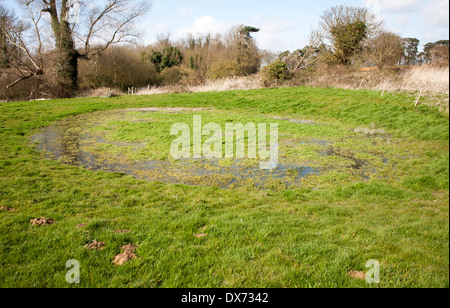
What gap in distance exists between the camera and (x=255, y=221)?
162 inches

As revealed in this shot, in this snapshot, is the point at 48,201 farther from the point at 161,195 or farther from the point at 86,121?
the point at 86,121

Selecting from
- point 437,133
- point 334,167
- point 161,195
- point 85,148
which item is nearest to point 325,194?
point 334,167

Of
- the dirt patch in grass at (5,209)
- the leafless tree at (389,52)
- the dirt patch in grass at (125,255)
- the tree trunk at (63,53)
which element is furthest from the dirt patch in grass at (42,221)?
the tree trunk at (63,53)

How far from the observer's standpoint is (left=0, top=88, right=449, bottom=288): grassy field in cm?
265

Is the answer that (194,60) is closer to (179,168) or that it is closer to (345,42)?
(345,42)

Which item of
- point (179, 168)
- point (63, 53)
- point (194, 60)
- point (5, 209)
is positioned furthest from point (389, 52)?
point (194, 60)

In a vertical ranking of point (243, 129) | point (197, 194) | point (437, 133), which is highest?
point (437, 133)

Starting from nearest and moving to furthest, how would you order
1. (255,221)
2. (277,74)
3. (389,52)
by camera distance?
(255,221) → (389,52) → (277,74)

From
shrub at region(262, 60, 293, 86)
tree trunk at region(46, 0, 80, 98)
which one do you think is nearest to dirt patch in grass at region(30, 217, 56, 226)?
shrub at region(262, 60, 293, 86)

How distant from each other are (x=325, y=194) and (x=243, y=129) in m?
6.74

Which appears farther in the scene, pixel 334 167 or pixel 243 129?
pixel 243 129

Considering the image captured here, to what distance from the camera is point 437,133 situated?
6.05ft

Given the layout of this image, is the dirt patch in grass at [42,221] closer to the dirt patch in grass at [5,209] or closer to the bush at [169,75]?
the dirt patch in grass at [5,209]

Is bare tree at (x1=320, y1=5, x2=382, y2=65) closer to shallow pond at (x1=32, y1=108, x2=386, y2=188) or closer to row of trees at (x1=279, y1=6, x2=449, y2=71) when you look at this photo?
row of trees at (x1=279, y1=6, x2=449, y2=71)
